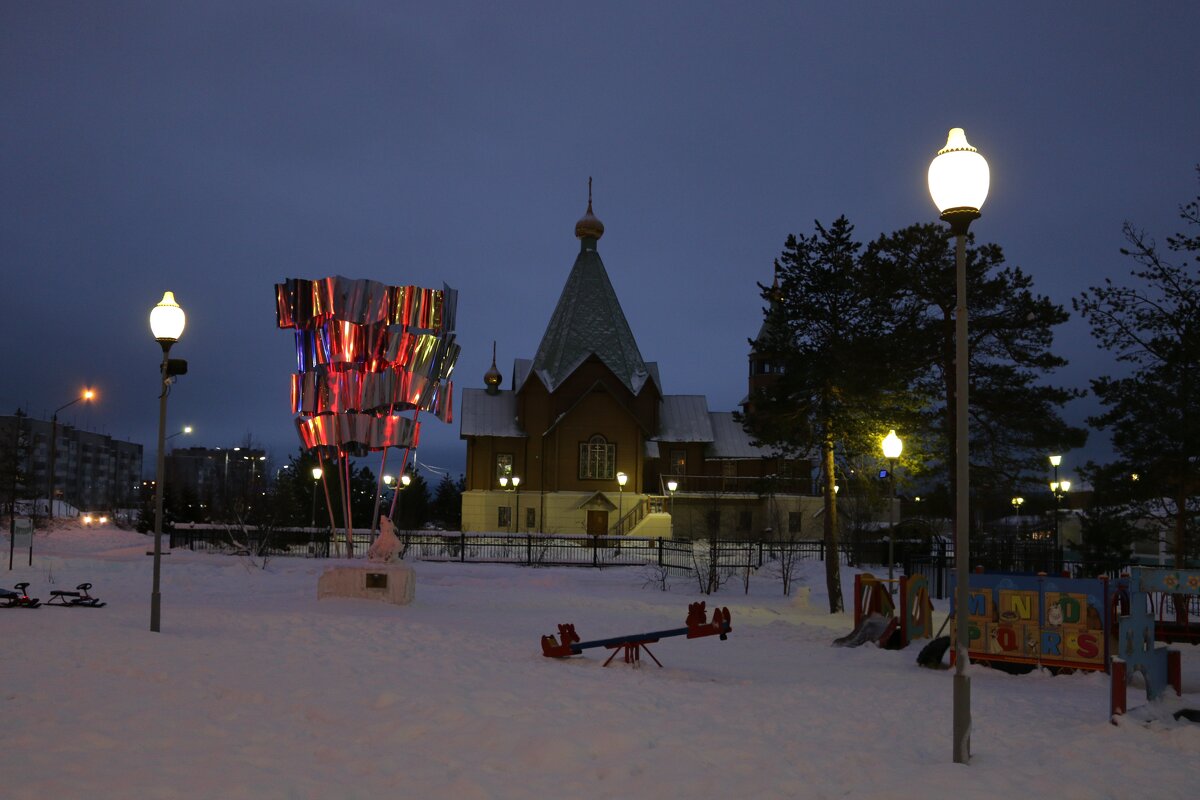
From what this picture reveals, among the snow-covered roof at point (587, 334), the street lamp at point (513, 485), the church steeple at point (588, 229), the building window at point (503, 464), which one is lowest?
the street lamp at point (513, 485)

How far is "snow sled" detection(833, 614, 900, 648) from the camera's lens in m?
15.8

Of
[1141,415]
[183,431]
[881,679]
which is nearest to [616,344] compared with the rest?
[183,431]

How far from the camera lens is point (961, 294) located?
7.23 m

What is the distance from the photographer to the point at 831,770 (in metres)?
6.87

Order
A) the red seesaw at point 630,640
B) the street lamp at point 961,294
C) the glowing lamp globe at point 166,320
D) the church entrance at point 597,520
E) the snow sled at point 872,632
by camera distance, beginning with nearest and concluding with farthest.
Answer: the street lamp at point 961,294
the red seesaw at point 630,640
the glowing lamp globe at point 166,320
the snow sled at point 872,632
the church entrance at point 597,520

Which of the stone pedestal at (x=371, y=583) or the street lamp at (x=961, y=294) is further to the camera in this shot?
the stone pedestal at (x=371, y=583)

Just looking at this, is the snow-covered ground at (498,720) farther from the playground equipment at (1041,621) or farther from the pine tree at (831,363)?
the pine tree at (831,363)

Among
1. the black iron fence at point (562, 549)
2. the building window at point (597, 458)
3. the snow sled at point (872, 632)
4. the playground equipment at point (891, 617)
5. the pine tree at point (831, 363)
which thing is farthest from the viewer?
the building window at point (597, 458)

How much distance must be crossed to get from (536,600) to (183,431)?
14.9 meters

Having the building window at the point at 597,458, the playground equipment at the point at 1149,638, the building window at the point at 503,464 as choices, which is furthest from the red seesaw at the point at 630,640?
the building window at the point at 503,464

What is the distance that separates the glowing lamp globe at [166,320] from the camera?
12.7m

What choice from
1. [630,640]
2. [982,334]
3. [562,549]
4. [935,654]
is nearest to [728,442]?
[562,549]

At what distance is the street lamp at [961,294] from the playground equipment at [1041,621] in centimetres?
611

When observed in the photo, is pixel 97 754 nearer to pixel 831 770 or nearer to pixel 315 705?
pixel 315 705
